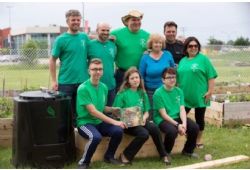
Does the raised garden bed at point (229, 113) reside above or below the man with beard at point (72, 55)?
below

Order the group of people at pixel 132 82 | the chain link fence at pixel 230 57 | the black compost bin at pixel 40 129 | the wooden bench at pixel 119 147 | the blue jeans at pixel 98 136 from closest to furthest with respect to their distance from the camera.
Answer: the black compost bin at pixel 40 129, the blue jeans at pixel 98 136, the group of people at pixel 132 82, the wooden bench at pixel 119 147, the chain link fence at pixel 230 57

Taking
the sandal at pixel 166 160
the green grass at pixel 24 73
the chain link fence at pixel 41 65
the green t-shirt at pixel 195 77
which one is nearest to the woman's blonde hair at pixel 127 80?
the green t-shirt at pixel 195 77

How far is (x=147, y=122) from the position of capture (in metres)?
5.30

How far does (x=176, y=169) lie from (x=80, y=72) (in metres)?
1.71

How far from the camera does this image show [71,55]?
532cm

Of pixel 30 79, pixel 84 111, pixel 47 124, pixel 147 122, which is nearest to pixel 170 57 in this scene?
pixel 147 122

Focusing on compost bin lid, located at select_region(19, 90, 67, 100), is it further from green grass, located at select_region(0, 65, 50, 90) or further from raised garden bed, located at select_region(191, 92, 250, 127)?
green grass, located at select_region(0, 65, 50, 90)

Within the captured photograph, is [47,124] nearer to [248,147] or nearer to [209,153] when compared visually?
[209,153]

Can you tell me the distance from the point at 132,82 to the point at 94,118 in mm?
637

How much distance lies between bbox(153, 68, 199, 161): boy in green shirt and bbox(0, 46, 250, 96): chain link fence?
10224mm

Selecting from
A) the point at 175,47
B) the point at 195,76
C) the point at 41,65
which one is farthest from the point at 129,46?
the point at 41,65

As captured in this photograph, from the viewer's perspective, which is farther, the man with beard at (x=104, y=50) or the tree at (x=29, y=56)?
the tree at (x=29, y=56)

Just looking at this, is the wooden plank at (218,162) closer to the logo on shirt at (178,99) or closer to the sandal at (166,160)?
the sandal at (166,160)

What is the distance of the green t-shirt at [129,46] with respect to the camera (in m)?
5.61
